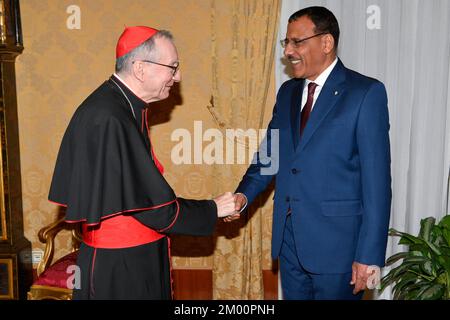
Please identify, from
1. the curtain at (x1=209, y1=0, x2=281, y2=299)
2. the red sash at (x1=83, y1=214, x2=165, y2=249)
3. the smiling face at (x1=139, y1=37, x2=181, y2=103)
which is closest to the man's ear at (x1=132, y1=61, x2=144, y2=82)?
the smiling face at (x1=139, y1=37, x2=181, y2=103)

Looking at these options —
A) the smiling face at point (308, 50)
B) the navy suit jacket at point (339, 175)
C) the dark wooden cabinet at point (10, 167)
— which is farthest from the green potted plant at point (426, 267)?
the dark wooden cabinet at point (10, 167)

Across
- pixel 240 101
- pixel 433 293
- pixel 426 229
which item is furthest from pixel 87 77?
pixel 433 293

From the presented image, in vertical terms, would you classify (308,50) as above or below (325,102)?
above

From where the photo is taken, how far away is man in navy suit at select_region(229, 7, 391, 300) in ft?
8.30

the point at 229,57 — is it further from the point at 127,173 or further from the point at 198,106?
the point at 127,173

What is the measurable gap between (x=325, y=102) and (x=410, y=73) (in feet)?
5.67

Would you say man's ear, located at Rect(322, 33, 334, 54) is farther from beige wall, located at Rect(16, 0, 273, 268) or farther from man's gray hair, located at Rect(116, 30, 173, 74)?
beige wall, located at Rect(16, 0, 273, 268)

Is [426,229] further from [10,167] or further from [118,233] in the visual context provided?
[10,167]

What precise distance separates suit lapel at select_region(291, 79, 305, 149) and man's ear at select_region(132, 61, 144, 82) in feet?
2.85

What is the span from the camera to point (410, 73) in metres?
4.04

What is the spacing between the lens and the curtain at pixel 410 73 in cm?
398

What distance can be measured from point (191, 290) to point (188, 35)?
2.23 m

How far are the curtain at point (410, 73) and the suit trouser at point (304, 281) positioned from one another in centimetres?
169

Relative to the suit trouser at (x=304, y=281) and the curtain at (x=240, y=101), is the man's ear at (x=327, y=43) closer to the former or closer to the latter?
the suit trouser at (x=304, y=281)
